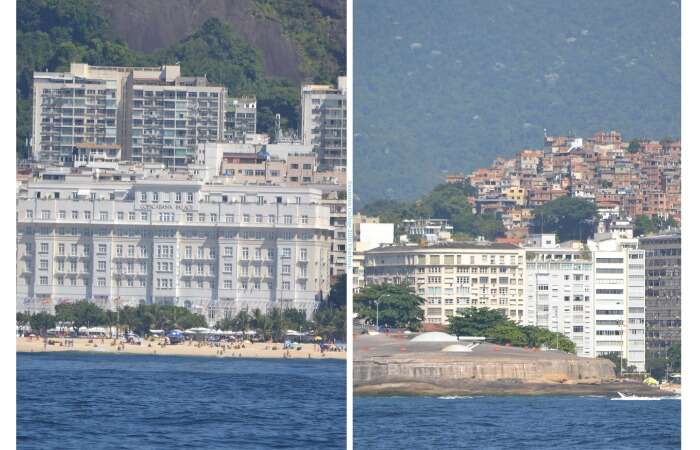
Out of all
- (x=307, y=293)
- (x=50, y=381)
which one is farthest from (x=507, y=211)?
(x=50, y=381)

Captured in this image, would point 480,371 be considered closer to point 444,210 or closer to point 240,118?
point 444,210

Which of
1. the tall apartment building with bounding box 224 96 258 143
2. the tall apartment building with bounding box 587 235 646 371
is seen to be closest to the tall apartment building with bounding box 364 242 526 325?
the tall apartment building with bounding box 587 235 646 371

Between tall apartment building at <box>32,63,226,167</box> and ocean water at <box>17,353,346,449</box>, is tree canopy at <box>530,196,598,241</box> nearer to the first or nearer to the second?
ocean water at <box>17,353,346,449</box>

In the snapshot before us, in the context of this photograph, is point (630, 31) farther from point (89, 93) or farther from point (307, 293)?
point (89, 93)

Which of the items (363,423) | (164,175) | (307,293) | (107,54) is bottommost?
(363,423)

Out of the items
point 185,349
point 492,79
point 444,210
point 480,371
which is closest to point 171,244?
point 185,349

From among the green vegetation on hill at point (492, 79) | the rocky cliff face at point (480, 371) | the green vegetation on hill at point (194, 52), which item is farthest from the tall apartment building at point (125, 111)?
the green vegetation on hill at point (492, 79)
